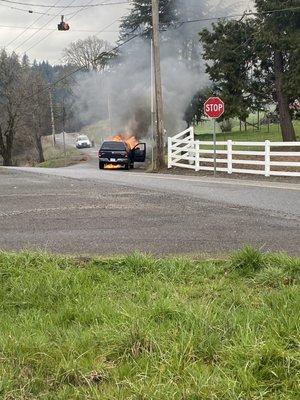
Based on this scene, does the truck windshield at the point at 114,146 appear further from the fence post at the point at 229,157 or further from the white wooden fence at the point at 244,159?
the fence post at the point at 229,157

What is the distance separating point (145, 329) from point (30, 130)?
2514 inches

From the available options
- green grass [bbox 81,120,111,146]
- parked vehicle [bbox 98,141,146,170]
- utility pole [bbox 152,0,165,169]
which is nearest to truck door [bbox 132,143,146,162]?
parked vehicle [bbox 98,141,146,170]

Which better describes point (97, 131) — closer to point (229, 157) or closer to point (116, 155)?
point (116, 155)

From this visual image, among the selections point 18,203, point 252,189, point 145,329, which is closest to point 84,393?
point 145,329

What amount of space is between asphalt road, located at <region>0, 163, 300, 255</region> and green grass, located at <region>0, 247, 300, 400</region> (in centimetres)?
133

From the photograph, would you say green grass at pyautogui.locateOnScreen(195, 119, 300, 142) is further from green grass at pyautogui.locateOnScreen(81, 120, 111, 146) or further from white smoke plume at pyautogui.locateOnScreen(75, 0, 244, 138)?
green grass at pyautogui.locateOnScreen(81, 120, 111, 146)

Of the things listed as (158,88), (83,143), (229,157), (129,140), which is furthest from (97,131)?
(229,157)

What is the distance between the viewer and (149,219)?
8859mm

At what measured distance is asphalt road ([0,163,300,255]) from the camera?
269 inches

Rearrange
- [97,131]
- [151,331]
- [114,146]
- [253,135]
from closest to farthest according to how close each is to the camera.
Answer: [151,331] → [114,146] → [253,135] → [97,131]

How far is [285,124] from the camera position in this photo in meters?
28.2

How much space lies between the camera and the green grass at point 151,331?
2979mm

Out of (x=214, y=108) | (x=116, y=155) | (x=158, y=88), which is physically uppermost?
(x=158, y=88)

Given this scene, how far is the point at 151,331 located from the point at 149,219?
17.4 ft
